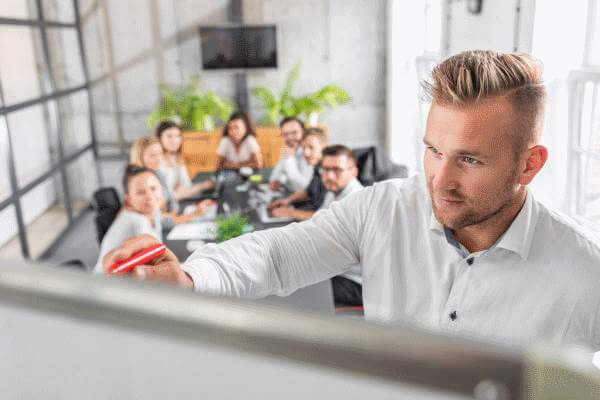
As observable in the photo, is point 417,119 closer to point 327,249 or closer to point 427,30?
point 427,30

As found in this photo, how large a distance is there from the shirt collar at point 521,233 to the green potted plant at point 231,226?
959 millimetres

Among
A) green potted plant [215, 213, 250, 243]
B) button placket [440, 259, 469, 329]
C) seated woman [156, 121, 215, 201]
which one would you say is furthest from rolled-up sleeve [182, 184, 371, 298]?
seated woman [156, 121, 215, 201]

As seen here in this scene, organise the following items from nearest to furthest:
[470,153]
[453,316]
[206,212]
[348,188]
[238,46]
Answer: [470,153] → [453,316] → [348,188] → [206,212] → [238,46]

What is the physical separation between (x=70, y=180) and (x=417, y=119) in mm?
2485

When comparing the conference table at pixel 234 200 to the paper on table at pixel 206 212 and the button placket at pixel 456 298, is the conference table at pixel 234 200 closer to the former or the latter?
the paper on table at pixel 206 212

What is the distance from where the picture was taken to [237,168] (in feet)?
8.98

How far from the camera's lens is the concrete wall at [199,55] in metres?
3.96

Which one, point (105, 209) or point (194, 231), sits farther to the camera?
point (105, 209)

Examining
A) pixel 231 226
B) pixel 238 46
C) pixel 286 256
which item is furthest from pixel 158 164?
pixel 238 46

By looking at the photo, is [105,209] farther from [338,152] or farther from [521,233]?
[521,233]

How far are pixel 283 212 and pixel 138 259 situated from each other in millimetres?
1528

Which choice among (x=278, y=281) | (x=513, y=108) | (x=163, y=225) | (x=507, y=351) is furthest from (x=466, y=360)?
(x=163, y=225)

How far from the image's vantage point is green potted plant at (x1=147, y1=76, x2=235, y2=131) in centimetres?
386

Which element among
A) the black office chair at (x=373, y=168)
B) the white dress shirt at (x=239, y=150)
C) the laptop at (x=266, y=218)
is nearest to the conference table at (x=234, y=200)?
the laptop at (x=266, y=218)
